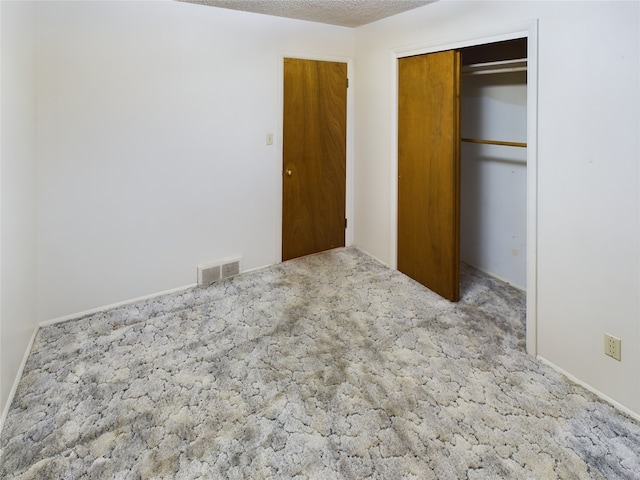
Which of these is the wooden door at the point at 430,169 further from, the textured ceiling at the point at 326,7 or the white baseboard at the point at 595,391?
the white baseboard at the point at 595,391

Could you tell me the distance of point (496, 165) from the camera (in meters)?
3.29

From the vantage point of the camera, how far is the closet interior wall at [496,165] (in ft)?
9.93

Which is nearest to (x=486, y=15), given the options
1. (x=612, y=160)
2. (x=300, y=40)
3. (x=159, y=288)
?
(x=612, y=160)

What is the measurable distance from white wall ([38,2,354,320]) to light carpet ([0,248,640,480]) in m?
0.43

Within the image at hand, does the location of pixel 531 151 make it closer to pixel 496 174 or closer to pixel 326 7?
pixel 496 174

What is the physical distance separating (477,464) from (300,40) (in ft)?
11.0

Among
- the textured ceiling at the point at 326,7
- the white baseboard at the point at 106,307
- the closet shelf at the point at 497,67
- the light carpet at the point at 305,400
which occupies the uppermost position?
the textured ceiling at the point at 326,7

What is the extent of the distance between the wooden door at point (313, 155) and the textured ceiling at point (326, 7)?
1.26 ft

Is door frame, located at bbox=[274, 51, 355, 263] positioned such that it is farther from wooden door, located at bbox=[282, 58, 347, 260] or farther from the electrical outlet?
the electrical outlet

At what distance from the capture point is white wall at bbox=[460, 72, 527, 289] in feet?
10.1

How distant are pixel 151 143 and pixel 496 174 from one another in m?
2.72

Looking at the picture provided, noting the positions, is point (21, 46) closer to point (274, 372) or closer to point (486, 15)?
point (274, 372)

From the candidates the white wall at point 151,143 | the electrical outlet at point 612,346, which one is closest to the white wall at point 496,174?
the electrical outlet at point 612,346

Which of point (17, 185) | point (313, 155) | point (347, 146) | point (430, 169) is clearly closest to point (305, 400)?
point (17, 185)
